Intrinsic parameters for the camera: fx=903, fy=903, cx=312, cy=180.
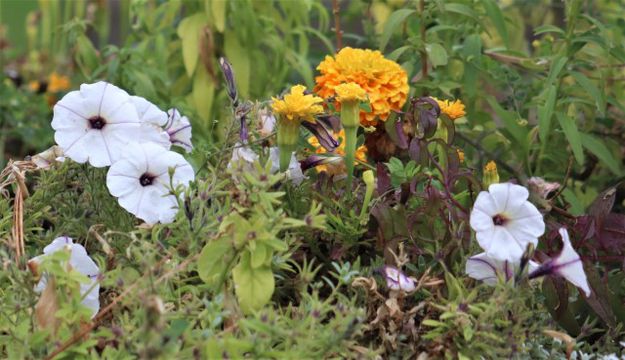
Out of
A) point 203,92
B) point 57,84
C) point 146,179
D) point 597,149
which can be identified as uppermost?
point 146,179

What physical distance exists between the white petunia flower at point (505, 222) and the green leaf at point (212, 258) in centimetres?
32

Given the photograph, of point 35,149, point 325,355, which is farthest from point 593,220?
point 35,149

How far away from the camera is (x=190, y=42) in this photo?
86.0 inches

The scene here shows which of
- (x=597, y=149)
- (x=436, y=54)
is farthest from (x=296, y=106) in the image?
(x=597, y=149)

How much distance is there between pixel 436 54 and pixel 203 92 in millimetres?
734

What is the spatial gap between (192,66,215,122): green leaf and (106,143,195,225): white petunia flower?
92 cm

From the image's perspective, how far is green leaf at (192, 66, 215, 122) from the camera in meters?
2.22

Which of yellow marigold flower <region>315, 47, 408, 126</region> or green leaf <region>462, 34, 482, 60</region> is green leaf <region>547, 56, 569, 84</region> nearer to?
green leaf <region>462, 34, 482, 60</region>

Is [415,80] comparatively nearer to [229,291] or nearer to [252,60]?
[252,60]

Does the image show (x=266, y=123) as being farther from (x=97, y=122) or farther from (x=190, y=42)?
(x=190, y=42)

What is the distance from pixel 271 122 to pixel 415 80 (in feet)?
2.00

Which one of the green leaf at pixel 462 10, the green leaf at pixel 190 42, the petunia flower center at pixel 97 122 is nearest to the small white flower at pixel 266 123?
the petunia flower center at pixel 97 122

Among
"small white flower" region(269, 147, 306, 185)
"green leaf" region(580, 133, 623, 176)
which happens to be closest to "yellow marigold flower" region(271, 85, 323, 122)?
"small white flower" region(269, 147, 306, 185)

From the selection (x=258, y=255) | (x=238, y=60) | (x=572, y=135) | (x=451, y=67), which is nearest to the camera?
(x=258, y=255)
